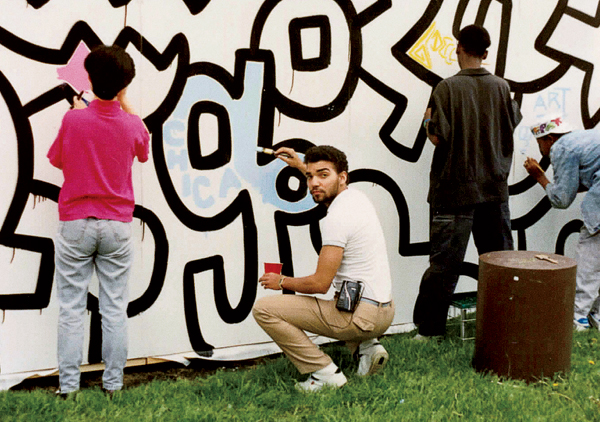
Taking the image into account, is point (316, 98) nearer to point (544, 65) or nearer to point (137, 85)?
point (137, 85)

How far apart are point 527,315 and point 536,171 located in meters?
1.80

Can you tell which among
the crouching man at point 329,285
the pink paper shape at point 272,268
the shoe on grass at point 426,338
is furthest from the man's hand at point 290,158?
the shoe on grass at point 426,338

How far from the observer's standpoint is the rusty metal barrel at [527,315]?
3.73m

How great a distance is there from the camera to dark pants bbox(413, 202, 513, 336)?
452 centimetres

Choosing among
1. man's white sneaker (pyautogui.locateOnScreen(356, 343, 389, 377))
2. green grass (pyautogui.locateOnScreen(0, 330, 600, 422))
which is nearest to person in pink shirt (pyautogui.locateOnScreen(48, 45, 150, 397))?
green grass (pyautogui.locateOnScreen(0, 330, 600, 422))

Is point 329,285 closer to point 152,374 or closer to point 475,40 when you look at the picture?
point 152,374

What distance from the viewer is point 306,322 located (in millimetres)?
3727

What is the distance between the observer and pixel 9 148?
148 inches

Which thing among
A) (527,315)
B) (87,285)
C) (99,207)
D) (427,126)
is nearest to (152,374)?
(87,285)

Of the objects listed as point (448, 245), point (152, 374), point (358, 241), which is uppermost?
point (358, 241)

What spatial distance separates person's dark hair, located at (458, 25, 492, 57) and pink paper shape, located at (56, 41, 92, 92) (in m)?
2.52

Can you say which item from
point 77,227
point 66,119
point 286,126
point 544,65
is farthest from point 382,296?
point 544,65

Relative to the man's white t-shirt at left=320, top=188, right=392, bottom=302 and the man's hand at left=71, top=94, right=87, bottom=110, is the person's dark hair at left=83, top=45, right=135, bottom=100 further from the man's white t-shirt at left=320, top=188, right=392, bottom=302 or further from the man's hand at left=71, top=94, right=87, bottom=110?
the man's white t-shirt at left=320, top=188, right=392, bottom=302

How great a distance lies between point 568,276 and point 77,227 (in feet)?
9.15
